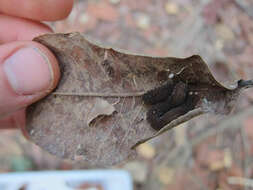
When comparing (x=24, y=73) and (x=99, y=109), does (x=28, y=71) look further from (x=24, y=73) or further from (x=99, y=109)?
(x=99, y=109)

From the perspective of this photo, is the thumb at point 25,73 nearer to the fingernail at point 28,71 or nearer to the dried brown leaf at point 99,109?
the fingernail at point 28,71

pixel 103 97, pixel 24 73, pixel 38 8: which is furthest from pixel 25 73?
pixel 38 8

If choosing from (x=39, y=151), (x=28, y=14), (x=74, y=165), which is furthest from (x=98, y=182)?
(x=28, y=14)

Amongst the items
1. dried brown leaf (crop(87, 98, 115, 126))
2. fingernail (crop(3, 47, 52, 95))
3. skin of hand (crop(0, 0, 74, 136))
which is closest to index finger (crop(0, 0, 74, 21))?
skin of hand (crop(0, 0, 74, 136))

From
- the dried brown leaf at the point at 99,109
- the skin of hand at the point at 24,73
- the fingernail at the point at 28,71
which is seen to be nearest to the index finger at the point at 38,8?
the skin of hand at the point at 24,73

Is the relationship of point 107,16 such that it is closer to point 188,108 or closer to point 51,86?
point 51,86

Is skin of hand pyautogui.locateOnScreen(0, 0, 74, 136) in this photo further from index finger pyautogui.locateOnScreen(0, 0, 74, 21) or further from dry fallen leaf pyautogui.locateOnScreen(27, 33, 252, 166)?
index finger pyautogui.locateOnScreen(0, 0, 74, 21)
